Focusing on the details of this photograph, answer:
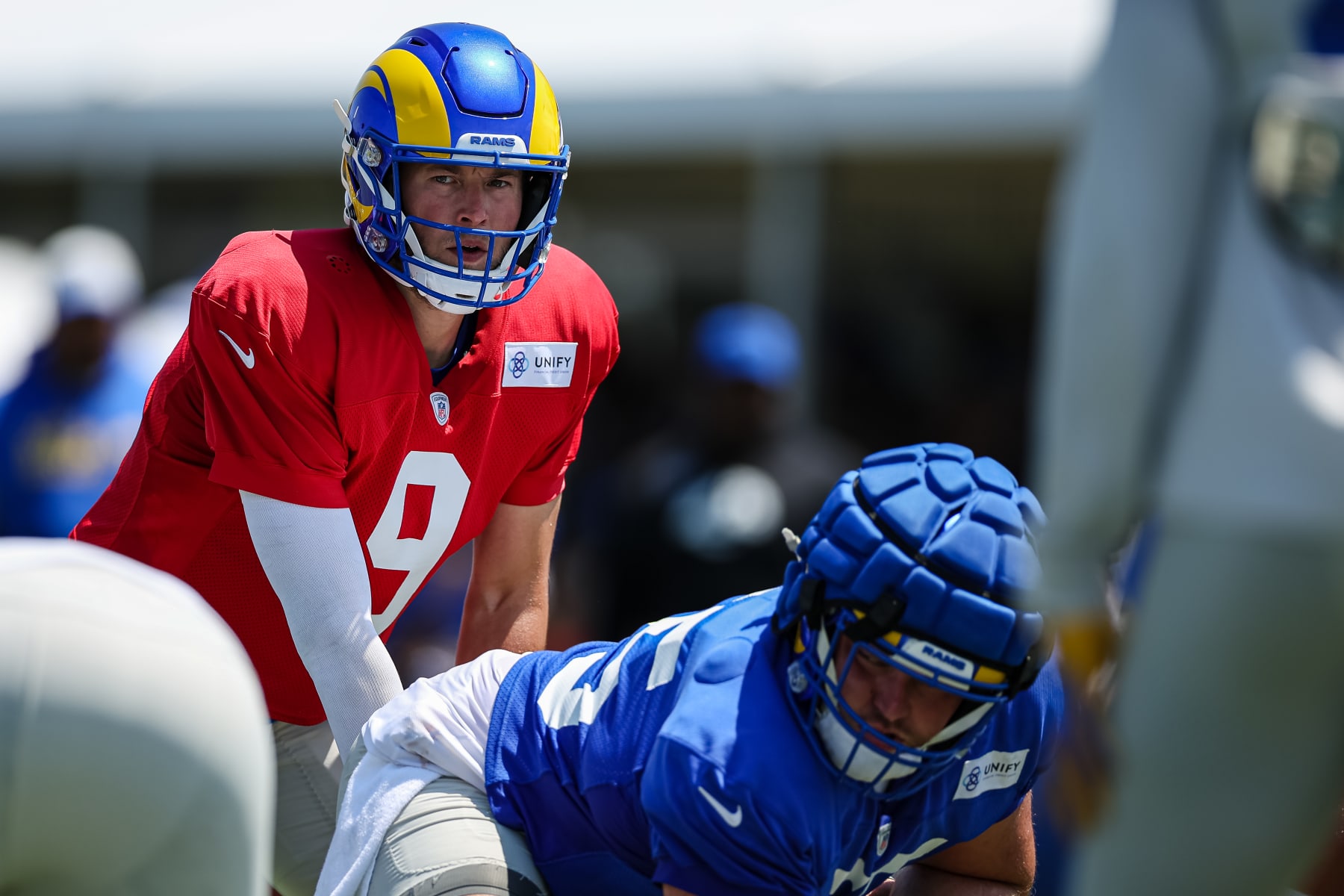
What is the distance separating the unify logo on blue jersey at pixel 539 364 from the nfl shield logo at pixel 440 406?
0.13 metres

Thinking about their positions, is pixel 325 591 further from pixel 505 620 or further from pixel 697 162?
pixel 697 162

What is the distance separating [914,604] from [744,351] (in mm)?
3820

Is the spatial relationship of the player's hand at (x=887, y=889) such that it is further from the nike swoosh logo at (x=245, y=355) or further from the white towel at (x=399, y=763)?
the nike swoosh logo at (x=245, y=355)

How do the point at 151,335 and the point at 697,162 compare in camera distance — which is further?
the point at 697,162

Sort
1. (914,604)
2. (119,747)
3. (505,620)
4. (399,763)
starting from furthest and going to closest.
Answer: (505,620)
(399,763)
(914,604)
(119,747)

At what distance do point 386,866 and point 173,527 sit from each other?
773mm

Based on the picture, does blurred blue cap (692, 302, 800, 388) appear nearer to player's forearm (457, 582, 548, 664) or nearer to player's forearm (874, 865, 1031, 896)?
player's forearm (457, 582, 548, 664)

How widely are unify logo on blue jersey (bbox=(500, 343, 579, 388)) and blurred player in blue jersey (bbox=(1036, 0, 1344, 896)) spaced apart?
1.41 meters

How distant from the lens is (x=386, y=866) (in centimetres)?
242

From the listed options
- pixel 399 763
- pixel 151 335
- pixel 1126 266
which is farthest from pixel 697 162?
pixel 1126 266

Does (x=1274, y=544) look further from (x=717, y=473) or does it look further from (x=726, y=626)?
(x=717, y=473)

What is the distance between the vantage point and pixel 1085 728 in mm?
1708

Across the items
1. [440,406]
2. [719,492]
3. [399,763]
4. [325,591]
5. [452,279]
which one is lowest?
[719,492]

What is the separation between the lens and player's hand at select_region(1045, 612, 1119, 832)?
1.69m
